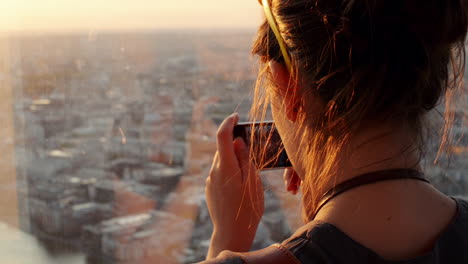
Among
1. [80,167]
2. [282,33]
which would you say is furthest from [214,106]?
[282,33]

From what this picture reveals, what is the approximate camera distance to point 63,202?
1.36 metres

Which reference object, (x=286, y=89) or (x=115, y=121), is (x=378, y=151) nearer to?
(x=286, y=89)

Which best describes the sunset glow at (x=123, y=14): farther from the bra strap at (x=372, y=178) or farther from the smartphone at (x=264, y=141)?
the bra strap at (x=372, y=178)

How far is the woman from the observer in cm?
71

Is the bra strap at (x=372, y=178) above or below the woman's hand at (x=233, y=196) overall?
above

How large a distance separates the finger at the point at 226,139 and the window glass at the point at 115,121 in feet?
0.76

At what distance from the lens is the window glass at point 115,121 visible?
1323 millimetres

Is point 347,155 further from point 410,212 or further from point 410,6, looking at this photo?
point 410,6

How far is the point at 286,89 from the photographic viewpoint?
82 centimetres

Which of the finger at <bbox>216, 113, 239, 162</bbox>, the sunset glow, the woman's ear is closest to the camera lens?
the woman's ear

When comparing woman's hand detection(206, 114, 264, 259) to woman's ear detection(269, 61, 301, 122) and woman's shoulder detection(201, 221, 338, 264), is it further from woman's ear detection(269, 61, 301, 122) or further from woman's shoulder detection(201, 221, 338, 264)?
woman's shoulder detection(201, 221, 338, 264)

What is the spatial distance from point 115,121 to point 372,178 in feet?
2.58

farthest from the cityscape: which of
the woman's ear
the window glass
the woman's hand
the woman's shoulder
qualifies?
the woman's shoulder

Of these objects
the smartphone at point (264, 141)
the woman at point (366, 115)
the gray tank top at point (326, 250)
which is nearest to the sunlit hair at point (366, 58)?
the woman at point (366, 115)
